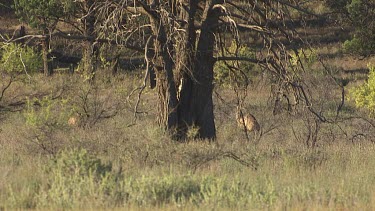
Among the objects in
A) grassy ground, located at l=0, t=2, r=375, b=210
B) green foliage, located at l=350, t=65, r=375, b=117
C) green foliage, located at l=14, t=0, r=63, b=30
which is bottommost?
green foliage, located at l=350, t=65, r=375, b=117

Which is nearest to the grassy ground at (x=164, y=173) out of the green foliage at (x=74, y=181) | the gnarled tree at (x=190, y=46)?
the green foliage at (x=74, y=181)

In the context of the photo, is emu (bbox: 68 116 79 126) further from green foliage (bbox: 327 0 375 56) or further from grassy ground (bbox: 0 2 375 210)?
green foliage (bbox: 327 0 375 56)

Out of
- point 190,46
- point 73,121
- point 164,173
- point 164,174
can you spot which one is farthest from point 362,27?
point 164,174

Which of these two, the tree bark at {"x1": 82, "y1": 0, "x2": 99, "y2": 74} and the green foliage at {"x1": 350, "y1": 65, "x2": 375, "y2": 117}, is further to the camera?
the green foliage at {"x1": 350, "y1": 65, "x2": 375, "y2": 117}

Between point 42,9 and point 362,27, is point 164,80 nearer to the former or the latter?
point 42,9

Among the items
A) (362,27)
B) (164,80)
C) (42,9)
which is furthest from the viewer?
(362,27)

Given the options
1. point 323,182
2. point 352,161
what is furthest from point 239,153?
point 323,182

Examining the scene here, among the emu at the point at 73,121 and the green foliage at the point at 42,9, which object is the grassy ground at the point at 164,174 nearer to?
the emu at the point at 73,121

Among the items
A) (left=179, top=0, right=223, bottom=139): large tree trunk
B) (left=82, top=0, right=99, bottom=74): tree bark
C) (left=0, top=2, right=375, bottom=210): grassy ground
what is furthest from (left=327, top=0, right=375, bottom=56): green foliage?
(left=179, top=0, right=223, bottom=139): large tree trunk

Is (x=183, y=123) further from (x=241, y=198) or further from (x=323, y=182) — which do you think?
(x=241, y=198)

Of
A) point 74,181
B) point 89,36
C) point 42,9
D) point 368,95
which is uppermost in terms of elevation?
point 89,36

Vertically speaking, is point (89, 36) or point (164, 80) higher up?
point (89, 36)

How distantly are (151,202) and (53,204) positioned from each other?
99 centimetres

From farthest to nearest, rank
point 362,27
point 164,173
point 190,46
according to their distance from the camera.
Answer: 1. point 362,27
2. point 190,46
3. point 164,173
